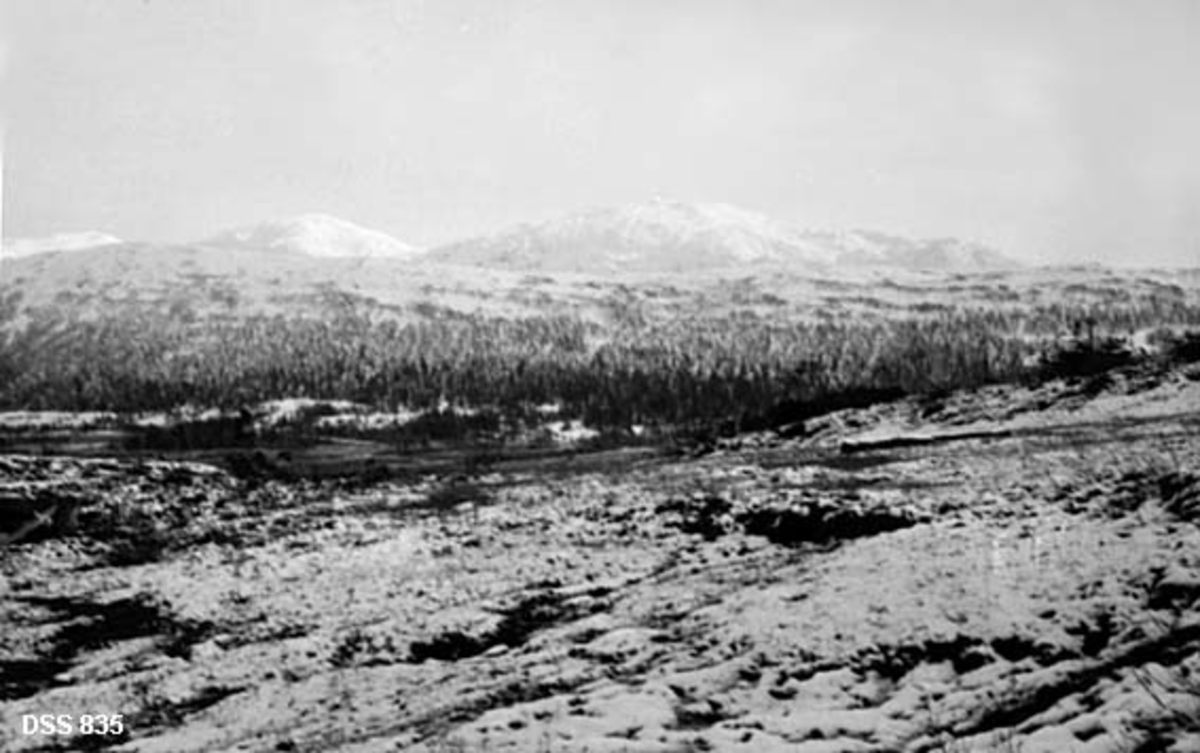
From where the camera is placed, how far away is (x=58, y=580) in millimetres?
28328

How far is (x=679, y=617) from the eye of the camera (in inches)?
635

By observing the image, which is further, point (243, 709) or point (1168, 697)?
point (243, 709)

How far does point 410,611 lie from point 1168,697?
597 inches

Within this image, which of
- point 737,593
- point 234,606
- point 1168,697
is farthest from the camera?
point 234,606

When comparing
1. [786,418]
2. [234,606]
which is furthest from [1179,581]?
[786,418]

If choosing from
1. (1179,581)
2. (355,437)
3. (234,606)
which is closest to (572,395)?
(355,437)

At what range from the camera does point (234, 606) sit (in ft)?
74.6

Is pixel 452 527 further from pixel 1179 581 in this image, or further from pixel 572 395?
pixel 572 395

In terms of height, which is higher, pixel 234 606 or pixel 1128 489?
pixel 1128 489

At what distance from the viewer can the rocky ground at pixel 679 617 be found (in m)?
10.7

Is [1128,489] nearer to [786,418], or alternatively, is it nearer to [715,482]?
[715,482]

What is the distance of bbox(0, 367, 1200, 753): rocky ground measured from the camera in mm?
10719

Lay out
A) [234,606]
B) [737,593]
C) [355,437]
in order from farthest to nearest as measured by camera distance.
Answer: [355,437], [234,606], [737,593]

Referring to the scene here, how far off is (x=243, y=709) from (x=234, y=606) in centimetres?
854
